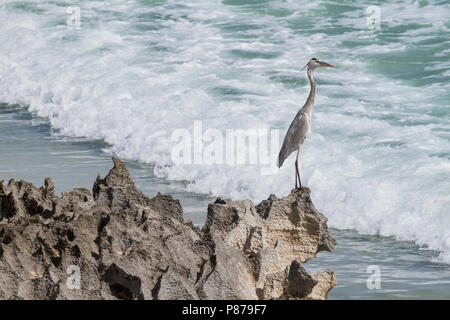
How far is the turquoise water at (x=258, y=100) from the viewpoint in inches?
336

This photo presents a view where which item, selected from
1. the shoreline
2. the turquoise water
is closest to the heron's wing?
the turquoise water

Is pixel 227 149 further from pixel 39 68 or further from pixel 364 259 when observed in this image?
pixel 39 68

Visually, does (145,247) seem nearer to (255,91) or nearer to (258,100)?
(258,100)

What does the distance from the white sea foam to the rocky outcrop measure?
223 cm

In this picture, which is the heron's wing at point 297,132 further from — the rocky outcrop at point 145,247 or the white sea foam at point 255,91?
the rocky outcrop at point 145,247

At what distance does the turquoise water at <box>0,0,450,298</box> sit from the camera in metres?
8.52

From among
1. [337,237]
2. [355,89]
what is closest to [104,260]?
[337,237]

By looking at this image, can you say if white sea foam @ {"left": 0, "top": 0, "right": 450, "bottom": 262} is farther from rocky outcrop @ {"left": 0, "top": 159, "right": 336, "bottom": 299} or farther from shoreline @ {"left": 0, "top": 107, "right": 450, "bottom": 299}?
rocky outcrop @ {"left": 0, "top": 159, "right": 336, "bottom": 299}

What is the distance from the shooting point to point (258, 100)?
12961mm

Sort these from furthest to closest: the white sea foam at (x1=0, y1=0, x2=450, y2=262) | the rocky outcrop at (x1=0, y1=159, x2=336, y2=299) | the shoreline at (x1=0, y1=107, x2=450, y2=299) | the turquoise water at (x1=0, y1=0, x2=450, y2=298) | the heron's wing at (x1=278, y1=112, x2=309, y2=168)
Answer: the white sea foam at (x1=0, y1=0, x2=450, y2=262) → the turquoise water at (x1=0, y1=0, x2=450, y2=298) → the heron's wing at (x1=278, y1=112, x2=309, y2=168) → the shoreline at (x1=0, y1=107, x2=450, y2=299) → the rocky outcrop at (x1=0, y1=159, x2=336, y2=299)

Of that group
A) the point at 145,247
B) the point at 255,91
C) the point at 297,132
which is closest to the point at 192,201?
the point at 297,132

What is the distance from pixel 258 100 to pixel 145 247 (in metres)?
8.59

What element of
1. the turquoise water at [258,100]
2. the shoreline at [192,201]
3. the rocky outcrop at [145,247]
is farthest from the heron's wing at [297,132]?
the rocky outcrop at [145,247]

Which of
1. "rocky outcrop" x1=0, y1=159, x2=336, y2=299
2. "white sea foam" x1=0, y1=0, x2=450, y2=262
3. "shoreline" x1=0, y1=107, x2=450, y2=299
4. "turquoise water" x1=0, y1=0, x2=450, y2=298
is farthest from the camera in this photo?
"white sea foam" x1=0, y1=0, x2=450, y2=262
